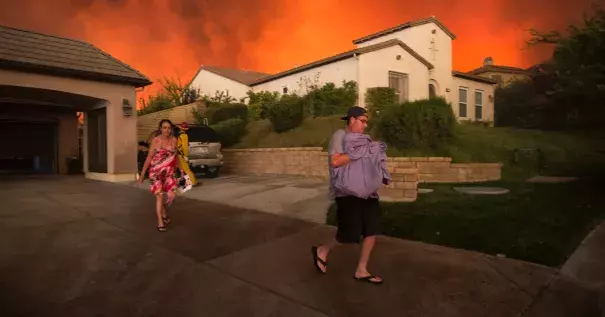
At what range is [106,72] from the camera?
43.0 feet

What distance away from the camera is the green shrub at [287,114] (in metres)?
15.3

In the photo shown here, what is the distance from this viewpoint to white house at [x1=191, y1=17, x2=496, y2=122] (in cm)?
1781

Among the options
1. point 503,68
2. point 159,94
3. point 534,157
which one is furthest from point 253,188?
point 503,68

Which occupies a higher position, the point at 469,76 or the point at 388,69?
the point at 469,76

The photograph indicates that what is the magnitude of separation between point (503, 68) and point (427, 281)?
109 ft

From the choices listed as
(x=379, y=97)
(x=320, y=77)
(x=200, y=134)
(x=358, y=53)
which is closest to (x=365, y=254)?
(x=200, y=134)

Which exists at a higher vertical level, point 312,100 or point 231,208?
point 312,100

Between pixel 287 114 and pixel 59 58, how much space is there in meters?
8.31

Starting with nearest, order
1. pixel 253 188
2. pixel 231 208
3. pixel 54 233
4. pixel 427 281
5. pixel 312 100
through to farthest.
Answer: pixel 427 281, pixel 54 233, pixel 231 208, pixel 253 188, pixel 312 100

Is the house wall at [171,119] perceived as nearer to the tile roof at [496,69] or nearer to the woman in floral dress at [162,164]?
the woman in floral dress at [162,164]

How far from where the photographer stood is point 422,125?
1084cm

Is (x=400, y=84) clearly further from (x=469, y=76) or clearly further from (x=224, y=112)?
(x=224, y=112)

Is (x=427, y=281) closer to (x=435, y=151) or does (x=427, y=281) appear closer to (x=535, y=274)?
(x=535, y=274)

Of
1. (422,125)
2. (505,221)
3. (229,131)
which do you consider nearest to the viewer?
(505,221)
